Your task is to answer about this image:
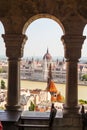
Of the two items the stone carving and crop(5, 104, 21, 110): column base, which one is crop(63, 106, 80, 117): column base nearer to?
crop(5, 104, 21, 110): column base

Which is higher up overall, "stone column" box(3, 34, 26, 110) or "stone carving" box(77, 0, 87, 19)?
"stone carving" box(77, 0, 87, 19)

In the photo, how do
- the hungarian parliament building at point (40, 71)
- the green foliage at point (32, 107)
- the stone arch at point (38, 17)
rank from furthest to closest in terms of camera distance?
the hungarian parliament building at point (40, 71) → the green foliage at point (32, 107) → the stone arch at point (38, 17)

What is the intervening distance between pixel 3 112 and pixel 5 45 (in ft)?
4.77

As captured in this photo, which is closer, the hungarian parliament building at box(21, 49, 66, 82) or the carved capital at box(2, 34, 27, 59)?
the carved capital at box(2, 34, 27, 59)

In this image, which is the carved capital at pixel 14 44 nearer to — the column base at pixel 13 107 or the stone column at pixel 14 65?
the stone column at pixel 14 65

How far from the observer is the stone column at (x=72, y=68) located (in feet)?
22.8

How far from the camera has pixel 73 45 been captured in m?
6.98

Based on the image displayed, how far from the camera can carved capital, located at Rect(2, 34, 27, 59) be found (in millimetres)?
6977

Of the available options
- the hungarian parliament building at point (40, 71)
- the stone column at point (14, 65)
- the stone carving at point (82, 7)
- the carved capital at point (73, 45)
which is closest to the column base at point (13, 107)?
the stone column at point (14, 65)

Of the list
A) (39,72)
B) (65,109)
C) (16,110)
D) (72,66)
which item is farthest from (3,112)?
(39,72)

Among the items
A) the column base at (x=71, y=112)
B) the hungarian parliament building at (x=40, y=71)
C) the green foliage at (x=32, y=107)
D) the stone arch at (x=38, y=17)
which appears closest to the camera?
the column base at (x=71, y=112)

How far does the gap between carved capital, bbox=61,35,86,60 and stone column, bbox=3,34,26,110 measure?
94 centimetres

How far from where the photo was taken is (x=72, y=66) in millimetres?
7035

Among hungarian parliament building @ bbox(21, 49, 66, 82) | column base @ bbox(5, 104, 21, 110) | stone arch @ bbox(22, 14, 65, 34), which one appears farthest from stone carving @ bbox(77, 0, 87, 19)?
hungarian parliament building @ bbox(21, 49, 66, 82)
